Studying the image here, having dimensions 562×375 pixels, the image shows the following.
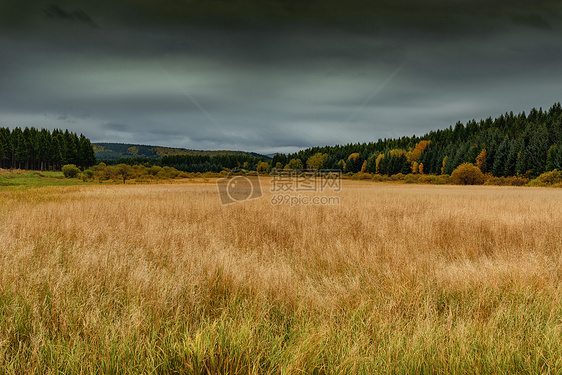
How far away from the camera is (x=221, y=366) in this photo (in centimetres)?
199

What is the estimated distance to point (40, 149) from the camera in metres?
81.0

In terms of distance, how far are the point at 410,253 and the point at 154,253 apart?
511 cm

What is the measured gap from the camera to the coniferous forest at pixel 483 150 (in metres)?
68.7

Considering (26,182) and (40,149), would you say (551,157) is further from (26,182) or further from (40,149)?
(40,149)

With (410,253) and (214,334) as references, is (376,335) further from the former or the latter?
(410,253)

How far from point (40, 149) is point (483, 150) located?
136m

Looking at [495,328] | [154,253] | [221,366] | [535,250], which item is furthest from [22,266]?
[535,250]

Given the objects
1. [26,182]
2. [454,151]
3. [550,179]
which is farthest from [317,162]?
[26,182]

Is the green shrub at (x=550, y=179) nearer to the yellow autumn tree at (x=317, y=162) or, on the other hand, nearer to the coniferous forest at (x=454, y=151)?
the coniferous forest at (x=454, y=151)

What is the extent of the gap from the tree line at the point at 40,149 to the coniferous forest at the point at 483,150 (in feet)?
310

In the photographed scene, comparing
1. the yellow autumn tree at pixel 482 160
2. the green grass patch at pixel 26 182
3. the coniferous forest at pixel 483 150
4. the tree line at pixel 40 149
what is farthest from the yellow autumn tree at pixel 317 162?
the green grass patch at pixel 26 182

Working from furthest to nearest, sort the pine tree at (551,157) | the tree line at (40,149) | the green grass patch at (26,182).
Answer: the tree line at (40,149) → the pine tree at (551,157) → the green grass patch at (26,182)

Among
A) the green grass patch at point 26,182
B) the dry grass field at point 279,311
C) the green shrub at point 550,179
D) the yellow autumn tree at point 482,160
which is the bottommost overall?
the green grass patch at point 26,182

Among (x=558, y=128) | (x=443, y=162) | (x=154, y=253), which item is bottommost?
(x=154, y=253)
